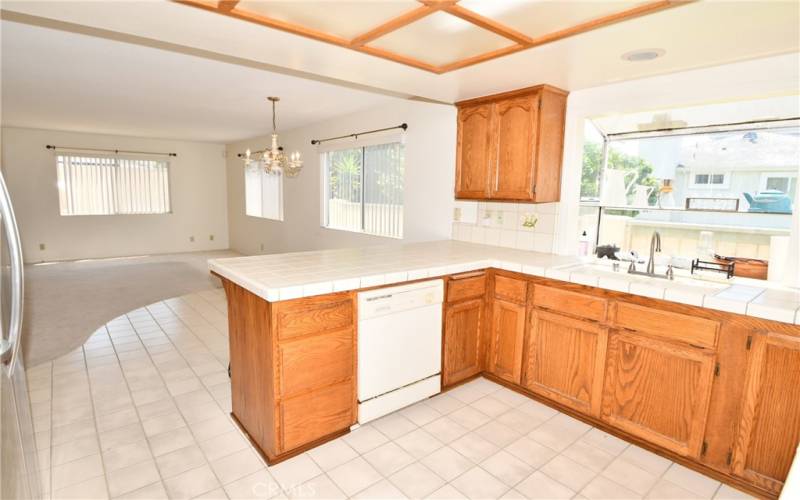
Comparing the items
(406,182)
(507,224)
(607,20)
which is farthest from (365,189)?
(607,20)

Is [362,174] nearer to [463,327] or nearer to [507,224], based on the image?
[507,224]

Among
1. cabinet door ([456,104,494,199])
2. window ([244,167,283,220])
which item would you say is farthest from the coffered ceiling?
window ([244,167,283,220])

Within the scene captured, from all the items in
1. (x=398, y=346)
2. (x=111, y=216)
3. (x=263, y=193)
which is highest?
(x=263, y=193)

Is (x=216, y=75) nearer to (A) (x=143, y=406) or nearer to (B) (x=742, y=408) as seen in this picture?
(A) (x=143, y=406)

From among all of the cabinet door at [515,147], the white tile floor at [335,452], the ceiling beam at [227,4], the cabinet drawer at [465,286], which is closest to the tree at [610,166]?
the cabinet door at [515,147]

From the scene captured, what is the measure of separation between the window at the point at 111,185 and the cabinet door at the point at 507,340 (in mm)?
7733

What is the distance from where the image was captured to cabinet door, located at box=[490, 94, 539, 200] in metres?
2.90

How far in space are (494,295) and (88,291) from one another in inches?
208

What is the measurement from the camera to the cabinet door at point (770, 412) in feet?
5.84

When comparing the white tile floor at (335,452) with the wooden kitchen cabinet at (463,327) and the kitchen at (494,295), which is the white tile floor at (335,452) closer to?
the kitchen at (494,295)

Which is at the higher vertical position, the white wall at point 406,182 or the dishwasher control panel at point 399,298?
the white wall at point 406,182

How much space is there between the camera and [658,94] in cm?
262

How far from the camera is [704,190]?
135 inches

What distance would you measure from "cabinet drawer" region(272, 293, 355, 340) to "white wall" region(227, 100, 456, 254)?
195 cm
